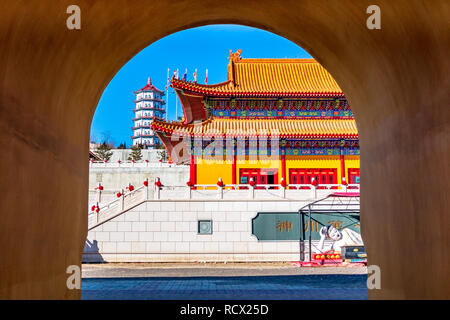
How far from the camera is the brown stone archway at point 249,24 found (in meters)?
3.86

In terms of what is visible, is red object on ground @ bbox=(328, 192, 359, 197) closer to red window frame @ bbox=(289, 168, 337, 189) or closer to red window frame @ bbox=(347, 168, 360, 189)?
red window frame @ bbox=(289, 168, 337, 189)

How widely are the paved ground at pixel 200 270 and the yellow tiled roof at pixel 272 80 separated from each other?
32.1ft

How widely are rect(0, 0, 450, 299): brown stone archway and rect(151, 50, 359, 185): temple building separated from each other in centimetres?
1736

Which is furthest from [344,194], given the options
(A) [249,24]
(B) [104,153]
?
(B) [104,153]

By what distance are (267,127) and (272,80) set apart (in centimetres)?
369

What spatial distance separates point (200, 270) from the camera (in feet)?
57.1

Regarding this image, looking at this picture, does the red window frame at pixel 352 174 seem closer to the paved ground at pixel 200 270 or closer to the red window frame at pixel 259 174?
the red window frame at pixel 259 174

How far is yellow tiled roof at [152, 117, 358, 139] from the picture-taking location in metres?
23.5

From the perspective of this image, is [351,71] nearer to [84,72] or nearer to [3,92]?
[84,72]

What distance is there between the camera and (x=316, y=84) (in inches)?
1042

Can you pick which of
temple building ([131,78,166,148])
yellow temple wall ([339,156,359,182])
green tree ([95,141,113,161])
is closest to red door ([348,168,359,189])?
yellow temple wall ([339,156,359,182])

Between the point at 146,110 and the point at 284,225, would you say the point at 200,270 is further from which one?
the point at 146,110

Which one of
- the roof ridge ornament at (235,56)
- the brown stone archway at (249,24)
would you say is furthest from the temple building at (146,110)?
the brown stone archway at (249,24)

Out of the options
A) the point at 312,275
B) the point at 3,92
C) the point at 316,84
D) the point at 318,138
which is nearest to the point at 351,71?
the point at 3,92
